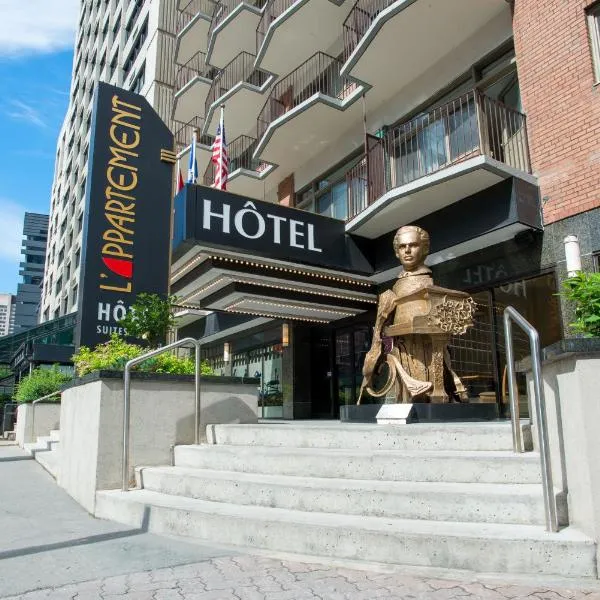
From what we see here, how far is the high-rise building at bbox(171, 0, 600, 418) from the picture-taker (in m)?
8.88

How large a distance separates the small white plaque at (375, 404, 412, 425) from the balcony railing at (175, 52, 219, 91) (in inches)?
817

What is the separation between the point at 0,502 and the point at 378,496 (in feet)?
16.8

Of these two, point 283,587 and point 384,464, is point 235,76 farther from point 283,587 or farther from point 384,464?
point 283,587

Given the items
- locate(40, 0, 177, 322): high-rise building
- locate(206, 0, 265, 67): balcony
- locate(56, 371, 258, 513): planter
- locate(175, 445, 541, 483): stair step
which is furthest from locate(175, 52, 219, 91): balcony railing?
locate(175, 445, 541, 483): stair step

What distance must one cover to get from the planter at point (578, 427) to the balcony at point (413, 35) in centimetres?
874

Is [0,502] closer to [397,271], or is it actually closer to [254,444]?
[254,444]

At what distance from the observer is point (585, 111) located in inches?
332

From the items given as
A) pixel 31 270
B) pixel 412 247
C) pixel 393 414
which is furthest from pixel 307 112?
pixel 31 270

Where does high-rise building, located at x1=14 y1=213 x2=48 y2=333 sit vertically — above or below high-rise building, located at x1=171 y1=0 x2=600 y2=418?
above

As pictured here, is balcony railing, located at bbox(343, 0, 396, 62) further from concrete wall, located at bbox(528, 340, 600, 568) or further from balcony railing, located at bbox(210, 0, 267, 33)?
concrete wall, located at bbox(528, 340, 600, 568)

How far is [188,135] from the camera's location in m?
24.0

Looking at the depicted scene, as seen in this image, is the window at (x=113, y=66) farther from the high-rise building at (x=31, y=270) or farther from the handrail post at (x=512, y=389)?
the high-rise building at (x=31, y=270)

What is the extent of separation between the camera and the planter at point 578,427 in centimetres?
349

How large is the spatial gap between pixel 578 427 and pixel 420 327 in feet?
10.8
